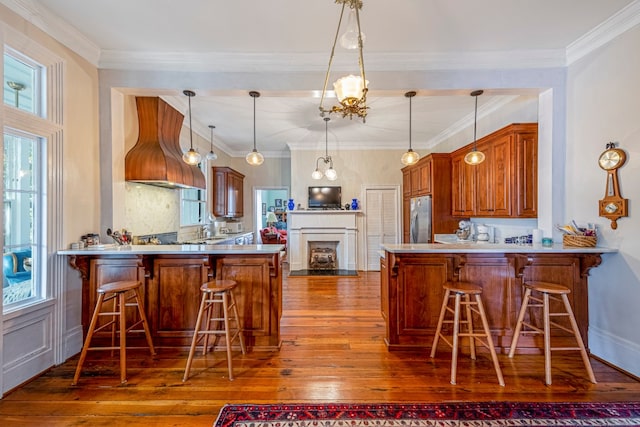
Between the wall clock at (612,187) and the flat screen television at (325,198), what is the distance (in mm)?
4429

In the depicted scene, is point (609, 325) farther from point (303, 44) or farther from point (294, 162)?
point (294, 162)

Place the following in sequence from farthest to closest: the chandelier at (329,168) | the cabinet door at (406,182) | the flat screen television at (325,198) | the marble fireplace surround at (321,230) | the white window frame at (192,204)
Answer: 1. the flat screen television at (325,198)
2. the marble fireplace surround at (321,230)
3. the cabinet door at (406,182)
4. the chandelier at (329,168)
5. the white window frame at (192,204)

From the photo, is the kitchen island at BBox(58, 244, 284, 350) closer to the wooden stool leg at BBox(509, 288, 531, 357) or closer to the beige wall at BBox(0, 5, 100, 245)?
the beige wall at BBox(0, 5, 100, 245)

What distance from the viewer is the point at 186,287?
8.68 ft

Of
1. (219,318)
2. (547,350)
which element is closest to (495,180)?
(547,350)

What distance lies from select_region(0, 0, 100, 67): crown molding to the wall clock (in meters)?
4.79

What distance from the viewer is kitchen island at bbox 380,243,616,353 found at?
8.44ft

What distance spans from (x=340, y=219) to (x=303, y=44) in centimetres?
400

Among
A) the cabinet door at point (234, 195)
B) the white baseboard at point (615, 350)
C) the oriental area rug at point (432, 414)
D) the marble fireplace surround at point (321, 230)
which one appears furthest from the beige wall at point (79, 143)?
the white baseboard at point (615, 350)

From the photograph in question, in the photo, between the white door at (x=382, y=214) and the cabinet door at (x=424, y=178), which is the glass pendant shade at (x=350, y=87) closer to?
the cabinet door at (x=424, y=178)

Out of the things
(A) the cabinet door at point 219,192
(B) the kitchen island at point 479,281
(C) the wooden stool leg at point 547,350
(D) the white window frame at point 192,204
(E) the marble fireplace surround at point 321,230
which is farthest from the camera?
(E) the marble fireplace surround at point 321,230

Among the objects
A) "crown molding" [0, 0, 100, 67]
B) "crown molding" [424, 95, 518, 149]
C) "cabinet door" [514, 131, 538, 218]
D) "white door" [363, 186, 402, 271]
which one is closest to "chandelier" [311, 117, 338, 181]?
"white door" [363, 186, 402, 271]

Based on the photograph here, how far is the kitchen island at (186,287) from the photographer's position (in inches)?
103

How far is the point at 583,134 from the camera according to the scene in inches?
105
